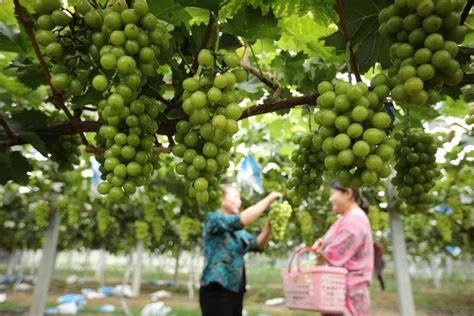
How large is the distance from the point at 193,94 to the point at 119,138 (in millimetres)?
275

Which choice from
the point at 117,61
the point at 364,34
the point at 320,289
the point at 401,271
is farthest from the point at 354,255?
the point at 117,61

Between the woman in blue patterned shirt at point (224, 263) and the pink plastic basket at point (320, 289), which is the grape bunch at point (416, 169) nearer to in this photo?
the pink plastic basket at point (320, 289)

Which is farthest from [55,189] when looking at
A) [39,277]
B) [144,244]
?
[144,244]

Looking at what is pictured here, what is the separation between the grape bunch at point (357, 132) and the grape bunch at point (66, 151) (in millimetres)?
1543

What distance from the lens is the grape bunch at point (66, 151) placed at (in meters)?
2.26

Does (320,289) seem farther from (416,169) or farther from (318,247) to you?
(416,169)

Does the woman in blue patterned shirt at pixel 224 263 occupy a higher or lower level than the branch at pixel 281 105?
lower

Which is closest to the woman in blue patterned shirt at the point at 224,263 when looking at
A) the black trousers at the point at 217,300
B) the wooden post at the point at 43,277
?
the black trousers at the point at 217,300

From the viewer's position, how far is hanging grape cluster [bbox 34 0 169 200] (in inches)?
45.2

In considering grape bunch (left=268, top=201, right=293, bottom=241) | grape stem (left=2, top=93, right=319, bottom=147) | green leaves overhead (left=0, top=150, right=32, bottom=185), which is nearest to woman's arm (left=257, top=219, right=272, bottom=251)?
grape bunch (left=268, top=201, right=293, bottom=241)

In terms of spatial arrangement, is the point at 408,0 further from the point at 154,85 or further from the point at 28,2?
the point at 28,2

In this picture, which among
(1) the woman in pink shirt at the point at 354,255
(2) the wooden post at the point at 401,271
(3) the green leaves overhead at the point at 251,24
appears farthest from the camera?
(2) the wooden post at the point at 401,271

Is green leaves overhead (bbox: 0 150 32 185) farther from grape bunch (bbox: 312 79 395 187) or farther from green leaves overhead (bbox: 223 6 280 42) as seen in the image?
grape bunch (bbox: 312 79 395 187)

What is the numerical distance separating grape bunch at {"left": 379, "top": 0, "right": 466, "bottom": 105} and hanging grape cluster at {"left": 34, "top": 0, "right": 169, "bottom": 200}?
662 millimetres
